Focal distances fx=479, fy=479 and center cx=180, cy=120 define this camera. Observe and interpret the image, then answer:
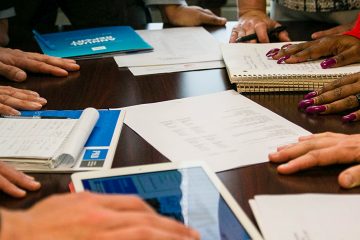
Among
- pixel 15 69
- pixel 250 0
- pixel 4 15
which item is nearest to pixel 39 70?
pixel 15 69

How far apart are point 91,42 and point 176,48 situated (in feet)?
0.84

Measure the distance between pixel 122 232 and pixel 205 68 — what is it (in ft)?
2.59

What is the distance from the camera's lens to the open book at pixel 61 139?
2.51ft

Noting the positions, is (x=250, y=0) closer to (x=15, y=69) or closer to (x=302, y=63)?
(x=302, y=63)

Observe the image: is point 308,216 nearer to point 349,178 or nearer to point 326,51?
point 349,178

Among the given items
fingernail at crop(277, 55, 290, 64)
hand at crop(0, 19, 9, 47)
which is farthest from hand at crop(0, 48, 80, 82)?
fingernail at crop(277, 55, 290, 64)

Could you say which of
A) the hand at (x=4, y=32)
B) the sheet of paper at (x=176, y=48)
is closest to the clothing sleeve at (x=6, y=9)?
the hand at (x=4, y=32)

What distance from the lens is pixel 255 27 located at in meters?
1.43

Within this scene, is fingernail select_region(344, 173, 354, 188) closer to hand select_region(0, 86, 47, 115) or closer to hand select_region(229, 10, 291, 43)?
hand select_region(0, 86, 47, 115)

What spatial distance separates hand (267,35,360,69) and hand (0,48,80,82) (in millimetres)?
518

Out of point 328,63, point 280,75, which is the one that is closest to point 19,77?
point 280,75

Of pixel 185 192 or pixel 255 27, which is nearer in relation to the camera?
pixel 185 192

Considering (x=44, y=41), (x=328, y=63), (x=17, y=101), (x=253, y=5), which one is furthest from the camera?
(x=253, y=5)

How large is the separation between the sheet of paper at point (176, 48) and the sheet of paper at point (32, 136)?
0.41m
